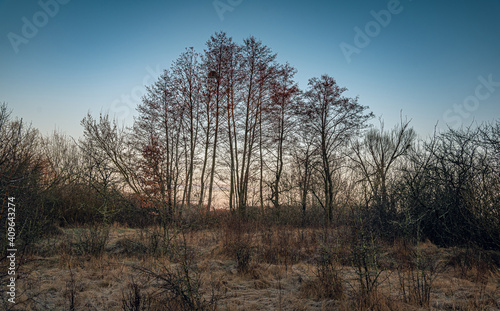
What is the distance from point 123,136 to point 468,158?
16141 millimetres

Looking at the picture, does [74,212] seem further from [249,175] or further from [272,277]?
[272,277]

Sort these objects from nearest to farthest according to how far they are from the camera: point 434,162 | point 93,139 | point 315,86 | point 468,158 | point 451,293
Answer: point 451,293 < point 468,158 < point 434,162 < point 93,139 < point 315,86

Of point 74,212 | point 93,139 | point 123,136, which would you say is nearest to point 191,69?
point 123,136

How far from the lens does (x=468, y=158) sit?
26.8 ft

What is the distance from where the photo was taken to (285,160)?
17828 mm

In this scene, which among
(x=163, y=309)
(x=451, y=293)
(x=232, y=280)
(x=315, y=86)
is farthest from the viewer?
(x=315, y=86)

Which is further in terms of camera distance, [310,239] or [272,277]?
[310,239]

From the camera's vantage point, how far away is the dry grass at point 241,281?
416 cm

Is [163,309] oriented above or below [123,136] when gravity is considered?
below

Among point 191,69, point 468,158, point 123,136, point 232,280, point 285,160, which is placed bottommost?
point 232,280

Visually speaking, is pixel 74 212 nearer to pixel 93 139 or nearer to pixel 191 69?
pixel 93 139

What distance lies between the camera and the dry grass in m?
4.16

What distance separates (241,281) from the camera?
5.98m

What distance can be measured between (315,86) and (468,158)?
10840 millimetres
